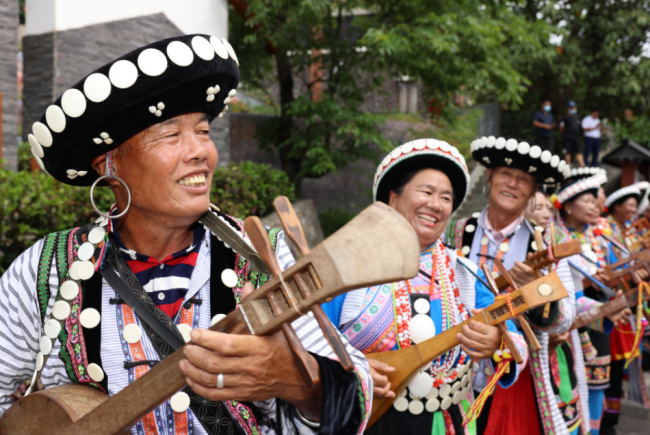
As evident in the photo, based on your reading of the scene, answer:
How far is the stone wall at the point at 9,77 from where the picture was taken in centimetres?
638

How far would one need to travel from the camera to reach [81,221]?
550 cm

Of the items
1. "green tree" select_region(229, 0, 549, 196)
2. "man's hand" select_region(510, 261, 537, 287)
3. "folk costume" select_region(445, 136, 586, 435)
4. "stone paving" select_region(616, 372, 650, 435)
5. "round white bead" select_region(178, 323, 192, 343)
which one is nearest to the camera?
"round white bead" select_region(178, 323, 192, 343)

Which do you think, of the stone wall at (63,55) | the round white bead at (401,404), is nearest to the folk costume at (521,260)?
the round white bead at (401,404)

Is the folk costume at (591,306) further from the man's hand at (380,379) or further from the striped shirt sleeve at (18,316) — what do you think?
the striped shirt sleeve at (18,316)

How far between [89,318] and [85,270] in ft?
0.48

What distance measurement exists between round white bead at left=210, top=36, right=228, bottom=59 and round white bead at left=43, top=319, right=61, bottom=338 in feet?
3.06

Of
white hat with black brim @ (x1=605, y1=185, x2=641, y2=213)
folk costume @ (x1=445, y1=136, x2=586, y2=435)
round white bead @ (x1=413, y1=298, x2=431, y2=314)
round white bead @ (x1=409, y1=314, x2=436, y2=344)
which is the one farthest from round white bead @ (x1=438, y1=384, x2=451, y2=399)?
white hat with black brim @ (x1=605, y1=185, x2=641, y2=213)

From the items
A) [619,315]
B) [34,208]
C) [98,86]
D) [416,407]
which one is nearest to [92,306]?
[98,86]

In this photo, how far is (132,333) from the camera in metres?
1.67

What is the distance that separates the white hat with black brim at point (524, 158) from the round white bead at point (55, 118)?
3.09 metres

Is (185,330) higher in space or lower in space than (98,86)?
lower

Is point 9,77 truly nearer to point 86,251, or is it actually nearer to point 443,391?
point 86,251

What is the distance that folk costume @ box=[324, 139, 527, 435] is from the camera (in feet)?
8.39

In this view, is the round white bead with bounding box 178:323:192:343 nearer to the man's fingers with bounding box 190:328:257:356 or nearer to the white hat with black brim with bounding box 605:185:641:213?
the man's fingers with bounding box 190:328:257:356
